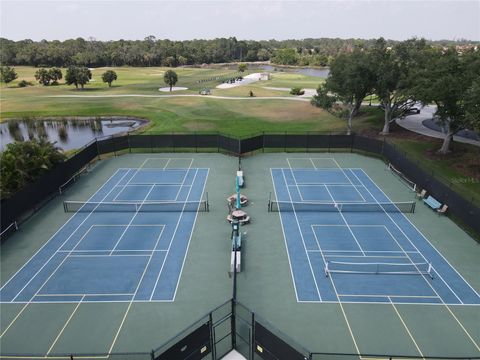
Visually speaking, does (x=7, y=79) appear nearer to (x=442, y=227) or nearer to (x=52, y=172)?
(x=52, y=172)

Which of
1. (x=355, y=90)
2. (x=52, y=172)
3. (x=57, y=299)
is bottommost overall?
(x=57, y=299)

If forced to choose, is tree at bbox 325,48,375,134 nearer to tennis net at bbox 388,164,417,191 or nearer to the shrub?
tennis net at bbox 388,164,417,191

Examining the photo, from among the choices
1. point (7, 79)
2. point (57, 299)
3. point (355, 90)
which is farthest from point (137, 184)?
point (7, 79)

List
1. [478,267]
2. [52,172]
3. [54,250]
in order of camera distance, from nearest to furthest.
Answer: [478,267]
[54,250]
[52,172]

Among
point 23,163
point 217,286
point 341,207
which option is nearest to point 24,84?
point 23,163

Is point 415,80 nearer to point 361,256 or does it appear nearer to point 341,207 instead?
point 341,207

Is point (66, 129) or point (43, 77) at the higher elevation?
point (43, 77)
